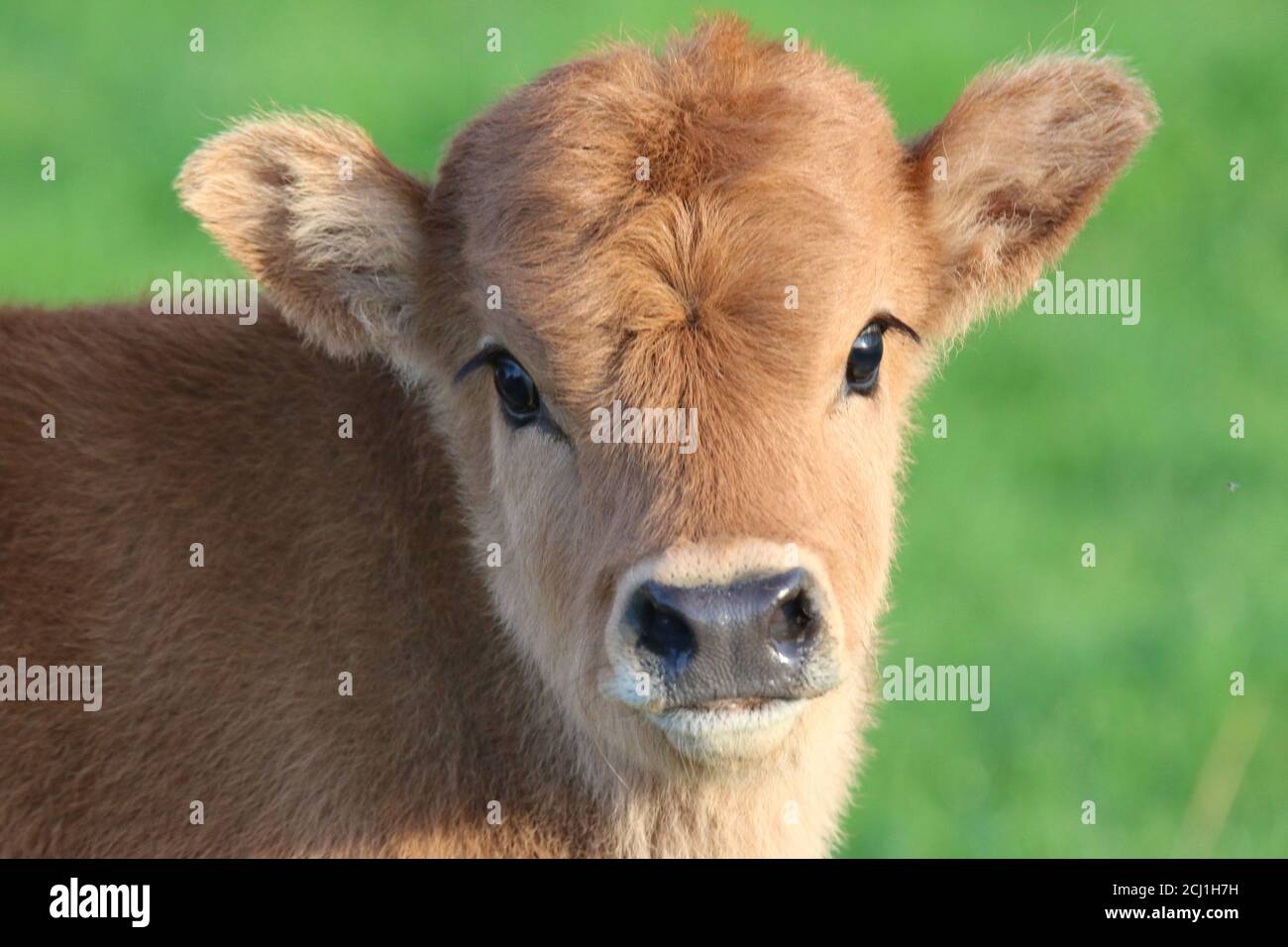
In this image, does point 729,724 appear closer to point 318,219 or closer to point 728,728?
point 728,728

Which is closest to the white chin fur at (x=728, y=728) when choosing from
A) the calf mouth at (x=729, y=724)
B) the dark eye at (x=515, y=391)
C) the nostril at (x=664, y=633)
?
Result: the calf mouth at (x=729, y=724)

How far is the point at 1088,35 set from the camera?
805cm

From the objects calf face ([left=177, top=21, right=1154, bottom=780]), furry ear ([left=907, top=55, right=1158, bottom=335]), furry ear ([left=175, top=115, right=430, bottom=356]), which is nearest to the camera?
calf face ([left=177, top=21, right=1154, bottom=780])

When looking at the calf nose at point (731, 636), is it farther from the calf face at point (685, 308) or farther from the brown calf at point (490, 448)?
the brown calf at point (490, 448)

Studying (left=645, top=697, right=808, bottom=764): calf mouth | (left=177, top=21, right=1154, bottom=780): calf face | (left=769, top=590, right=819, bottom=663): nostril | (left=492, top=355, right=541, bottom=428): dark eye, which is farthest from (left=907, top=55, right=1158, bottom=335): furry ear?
(left=645, top=697, right=808, bottom=764): calf mouth

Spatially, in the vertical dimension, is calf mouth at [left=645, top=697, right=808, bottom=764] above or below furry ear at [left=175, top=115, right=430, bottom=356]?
below

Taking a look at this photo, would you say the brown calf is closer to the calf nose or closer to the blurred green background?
the calf nose

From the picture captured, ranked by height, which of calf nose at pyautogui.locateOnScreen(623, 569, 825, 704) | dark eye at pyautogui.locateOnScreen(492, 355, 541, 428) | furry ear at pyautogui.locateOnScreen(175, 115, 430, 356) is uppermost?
furry ear at pyautogui.locateOnScreen(175, 115, 430, 356)

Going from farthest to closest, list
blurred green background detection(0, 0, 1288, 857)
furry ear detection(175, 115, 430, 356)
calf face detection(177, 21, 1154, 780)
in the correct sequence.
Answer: blurred green background detection(0, 0, 1288, 857) → furry ear detection(175, 115, 430, 356) → calf face detection(177, 21, 1154, 780)

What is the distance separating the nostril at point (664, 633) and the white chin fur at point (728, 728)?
0.20m

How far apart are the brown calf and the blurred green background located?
1.04 m

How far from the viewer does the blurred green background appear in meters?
11.6

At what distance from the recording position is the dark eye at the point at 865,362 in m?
6.81
